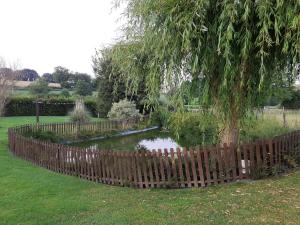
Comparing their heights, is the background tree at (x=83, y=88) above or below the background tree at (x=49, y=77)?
below

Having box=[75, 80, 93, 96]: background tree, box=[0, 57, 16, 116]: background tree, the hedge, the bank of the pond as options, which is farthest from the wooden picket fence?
box=[75, 80, 93, 96]: background tree

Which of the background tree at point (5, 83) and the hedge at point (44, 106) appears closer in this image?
the background tree at point (5, 83)

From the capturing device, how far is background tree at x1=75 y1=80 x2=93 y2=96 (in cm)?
5147

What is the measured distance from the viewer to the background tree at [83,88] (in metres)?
51.5

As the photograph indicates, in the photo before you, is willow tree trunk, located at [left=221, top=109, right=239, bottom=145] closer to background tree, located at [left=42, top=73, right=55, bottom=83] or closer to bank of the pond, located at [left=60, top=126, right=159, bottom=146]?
bank of the pond, located at [left=60, top=126, right=159, bottom=146]

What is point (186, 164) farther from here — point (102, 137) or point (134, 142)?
point (102, 137)

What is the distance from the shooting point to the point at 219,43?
6.36 m

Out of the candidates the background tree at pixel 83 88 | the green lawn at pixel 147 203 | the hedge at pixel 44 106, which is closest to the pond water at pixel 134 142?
the green lawn at pixel 147 203

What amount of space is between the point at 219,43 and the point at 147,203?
314 centimetres

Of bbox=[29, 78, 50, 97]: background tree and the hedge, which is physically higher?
bbox=[29, 78, 50, 97]: background tree

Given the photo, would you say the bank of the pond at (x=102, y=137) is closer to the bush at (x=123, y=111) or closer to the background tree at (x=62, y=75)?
the bush at (x=123, y=111)

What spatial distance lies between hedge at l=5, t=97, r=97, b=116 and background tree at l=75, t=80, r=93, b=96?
12661 mm

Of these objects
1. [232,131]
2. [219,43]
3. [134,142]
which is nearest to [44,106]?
[134,142]

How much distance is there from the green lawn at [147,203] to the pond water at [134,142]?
33.0 feet
